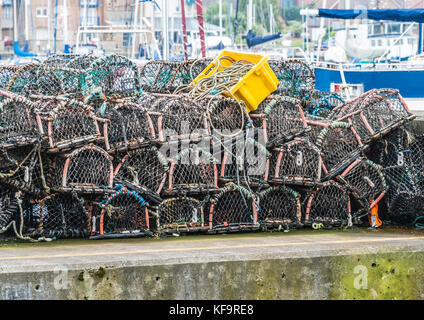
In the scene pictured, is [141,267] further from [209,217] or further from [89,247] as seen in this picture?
[209,217]

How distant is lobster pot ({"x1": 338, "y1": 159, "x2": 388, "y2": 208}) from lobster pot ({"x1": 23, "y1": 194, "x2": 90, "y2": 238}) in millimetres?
2811

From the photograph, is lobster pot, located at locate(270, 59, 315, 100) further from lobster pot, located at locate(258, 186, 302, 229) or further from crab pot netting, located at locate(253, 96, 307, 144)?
lobster pot, located at locate(258, 186, 302, 229)

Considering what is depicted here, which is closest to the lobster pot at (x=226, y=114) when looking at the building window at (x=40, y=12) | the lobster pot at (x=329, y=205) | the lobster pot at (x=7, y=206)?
the lobster pot at (x=329, y=205)

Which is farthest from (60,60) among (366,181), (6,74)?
(366,181)

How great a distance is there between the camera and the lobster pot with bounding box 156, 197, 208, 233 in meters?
6.70

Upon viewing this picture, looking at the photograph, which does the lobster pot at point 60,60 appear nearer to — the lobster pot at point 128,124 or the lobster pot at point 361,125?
the lobster pot at point 128,124

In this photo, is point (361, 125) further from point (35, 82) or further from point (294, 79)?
point (35, 82)

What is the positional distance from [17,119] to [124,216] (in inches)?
54.5

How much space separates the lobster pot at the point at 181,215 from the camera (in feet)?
22.0

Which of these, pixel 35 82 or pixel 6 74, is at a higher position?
pixel 6 74

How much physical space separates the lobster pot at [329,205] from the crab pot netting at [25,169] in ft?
8.97

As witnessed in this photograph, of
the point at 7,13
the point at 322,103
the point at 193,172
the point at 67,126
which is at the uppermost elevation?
the point at 7,13

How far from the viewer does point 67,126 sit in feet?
21.4

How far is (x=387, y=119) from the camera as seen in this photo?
7.61m
